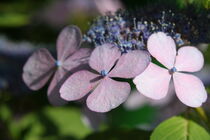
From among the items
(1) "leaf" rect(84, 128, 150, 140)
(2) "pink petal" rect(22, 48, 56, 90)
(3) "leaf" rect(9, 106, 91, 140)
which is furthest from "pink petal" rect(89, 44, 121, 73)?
(3) "leaf" rect(9, 106, 91, 140)

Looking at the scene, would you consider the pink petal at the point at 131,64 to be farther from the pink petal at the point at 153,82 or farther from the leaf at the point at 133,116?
the leaf at the point at 133,116

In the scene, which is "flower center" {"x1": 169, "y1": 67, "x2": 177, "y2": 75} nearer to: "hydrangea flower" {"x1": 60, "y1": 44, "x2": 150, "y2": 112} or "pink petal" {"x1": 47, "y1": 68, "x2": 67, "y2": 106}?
"hydrangea flower" {"x1": 60, "y1": 44, "x2": 150, "y2": 112}

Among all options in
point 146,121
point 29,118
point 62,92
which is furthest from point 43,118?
point 62,92

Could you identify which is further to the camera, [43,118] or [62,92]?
[43,118]

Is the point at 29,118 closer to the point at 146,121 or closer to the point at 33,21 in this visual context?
the point at 146,121

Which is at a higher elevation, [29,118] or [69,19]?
[69,19]
